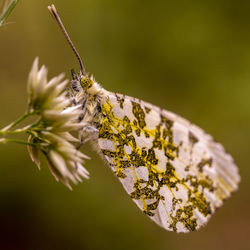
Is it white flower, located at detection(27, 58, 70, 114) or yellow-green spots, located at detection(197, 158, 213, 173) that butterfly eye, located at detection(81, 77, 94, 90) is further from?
yellow-green spots, located at detection(197, 158, 213, 173)

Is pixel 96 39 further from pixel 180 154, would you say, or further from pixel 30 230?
pixel 180 154

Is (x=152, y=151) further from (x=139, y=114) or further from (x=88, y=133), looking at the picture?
(x=88, y=133)

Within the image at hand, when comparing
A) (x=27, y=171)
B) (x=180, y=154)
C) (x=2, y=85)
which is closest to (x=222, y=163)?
(x=180, y=154)

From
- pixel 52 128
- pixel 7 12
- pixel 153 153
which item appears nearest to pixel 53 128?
pixel 52 128

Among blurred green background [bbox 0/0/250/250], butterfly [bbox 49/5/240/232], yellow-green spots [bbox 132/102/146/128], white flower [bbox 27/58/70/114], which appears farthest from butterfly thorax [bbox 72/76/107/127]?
blurred green background [bbox 0/0/250/250]

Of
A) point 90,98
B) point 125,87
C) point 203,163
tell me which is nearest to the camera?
point 203,163

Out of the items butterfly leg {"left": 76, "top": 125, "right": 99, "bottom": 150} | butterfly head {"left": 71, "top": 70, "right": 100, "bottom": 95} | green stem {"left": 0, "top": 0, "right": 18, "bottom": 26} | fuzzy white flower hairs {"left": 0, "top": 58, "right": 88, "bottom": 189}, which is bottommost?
fuzzy white flower hairs {"left": 0, "top": 58, "right": 88, "bottom": 189}

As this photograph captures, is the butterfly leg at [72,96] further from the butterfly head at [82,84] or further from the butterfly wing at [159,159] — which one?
the butterfly wing at [159,159]

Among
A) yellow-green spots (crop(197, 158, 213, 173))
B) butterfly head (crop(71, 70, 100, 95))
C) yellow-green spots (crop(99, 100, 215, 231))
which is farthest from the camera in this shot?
butterfly head (crop(71, 70, 100, 95))
